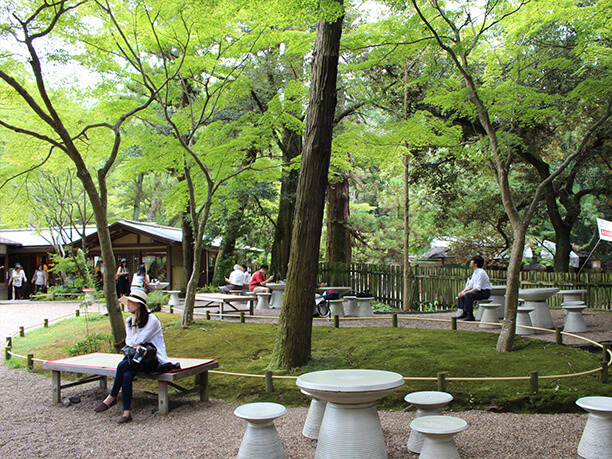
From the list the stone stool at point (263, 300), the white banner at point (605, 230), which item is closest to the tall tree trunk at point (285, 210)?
the stone stool at point (263, 300)

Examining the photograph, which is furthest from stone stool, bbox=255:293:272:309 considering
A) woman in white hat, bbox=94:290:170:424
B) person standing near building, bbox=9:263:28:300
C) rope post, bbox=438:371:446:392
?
person standing near building, bbox=9:263:28:300

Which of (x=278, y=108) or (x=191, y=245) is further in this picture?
(x=191, y=245)

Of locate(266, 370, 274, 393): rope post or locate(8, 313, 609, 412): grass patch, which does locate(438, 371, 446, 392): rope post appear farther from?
locate(266, 370, 274, 393): rope post

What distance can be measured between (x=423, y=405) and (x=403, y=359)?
2616 mm

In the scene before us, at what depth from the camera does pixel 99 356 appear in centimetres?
704

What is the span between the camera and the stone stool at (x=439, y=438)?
3863 millimetres

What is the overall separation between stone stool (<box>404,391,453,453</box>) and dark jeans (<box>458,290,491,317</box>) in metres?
6.08

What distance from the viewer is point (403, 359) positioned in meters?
7.15

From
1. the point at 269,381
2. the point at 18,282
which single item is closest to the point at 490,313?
the point at 269,381

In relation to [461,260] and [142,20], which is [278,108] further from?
[461,260]

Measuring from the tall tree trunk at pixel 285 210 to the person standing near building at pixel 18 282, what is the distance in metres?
12.6

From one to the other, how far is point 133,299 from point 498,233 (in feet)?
58.2

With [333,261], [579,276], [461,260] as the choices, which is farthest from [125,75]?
[461,260]

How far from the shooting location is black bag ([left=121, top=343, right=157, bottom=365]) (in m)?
5.70
